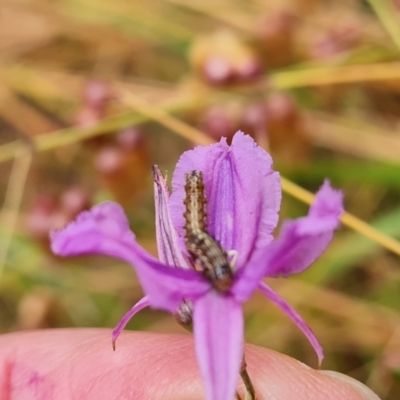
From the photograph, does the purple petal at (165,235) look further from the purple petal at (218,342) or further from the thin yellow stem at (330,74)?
the thin yellow stem at (330,74)

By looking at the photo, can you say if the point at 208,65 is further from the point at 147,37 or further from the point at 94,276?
the point at 94,276

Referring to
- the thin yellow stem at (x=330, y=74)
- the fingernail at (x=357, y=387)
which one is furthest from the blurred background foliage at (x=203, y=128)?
the fingernail at (x=357, y=387)

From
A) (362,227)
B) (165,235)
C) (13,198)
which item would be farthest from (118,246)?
(13,198)

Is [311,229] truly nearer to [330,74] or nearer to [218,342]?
[218,342]

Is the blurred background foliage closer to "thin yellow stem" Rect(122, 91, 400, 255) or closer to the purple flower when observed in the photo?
"thin yellow stem" Rect(122, 91, 400, 255)

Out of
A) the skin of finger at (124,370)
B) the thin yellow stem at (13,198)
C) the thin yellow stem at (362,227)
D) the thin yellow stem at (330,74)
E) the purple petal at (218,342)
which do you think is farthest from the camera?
the thin yellow stem at (13,198)

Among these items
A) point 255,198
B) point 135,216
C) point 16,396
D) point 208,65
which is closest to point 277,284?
point 135,216
